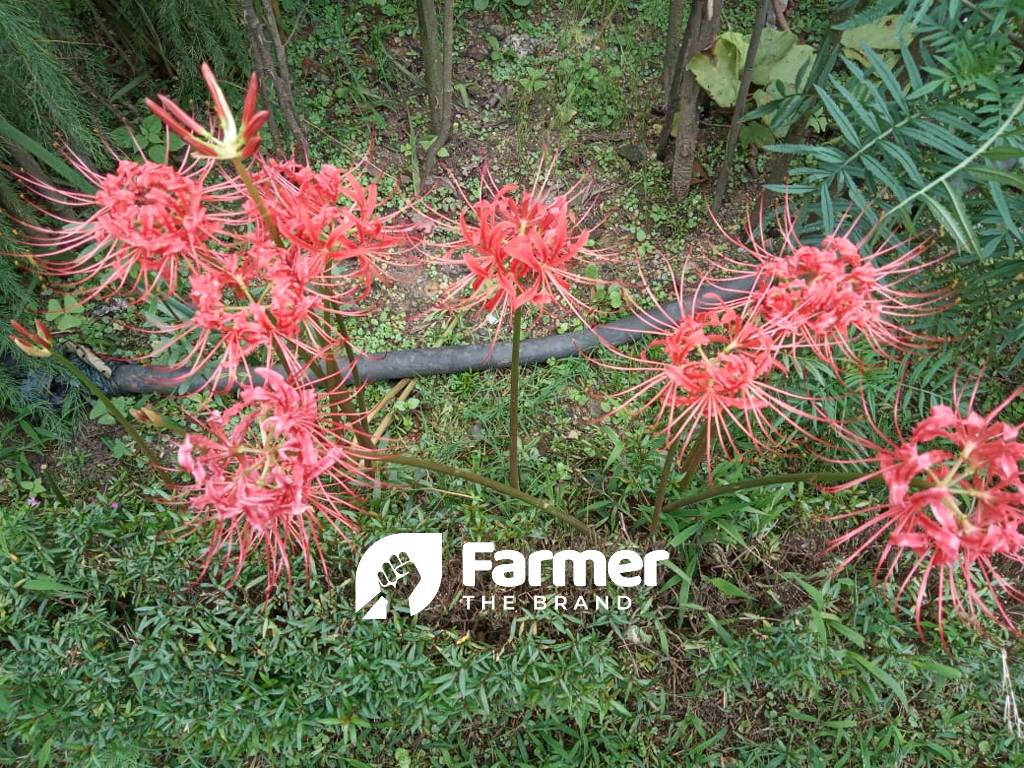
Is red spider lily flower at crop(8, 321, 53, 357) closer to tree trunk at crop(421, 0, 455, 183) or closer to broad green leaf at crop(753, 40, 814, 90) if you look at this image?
tree trunk at crop(421, 0, 455, 183)

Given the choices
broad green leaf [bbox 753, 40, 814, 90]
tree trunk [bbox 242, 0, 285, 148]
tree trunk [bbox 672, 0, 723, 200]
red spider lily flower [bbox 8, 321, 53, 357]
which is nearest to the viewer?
red spider lily flower [bbox 8, 321, 53, 357]

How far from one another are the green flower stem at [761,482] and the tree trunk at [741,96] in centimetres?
102

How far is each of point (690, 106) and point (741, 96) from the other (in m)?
0.15

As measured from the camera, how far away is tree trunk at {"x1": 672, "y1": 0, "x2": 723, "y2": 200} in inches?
80.1

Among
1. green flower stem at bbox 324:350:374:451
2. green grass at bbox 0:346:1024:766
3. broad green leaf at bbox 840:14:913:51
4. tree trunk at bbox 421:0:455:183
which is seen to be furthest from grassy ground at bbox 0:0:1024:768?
broad green leaf at bbox 840:14:913:51

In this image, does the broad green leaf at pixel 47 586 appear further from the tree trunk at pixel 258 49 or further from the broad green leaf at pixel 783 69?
the broad green leaf at pixel 783 69

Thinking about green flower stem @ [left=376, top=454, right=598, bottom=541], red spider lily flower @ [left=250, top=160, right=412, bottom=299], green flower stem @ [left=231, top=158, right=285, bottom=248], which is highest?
red spider lily flower @ [left=250, top=160, right=412, bottom=299]

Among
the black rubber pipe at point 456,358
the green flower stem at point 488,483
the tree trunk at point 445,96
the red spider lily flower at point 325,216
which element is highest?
the tree trunk at point 445,96

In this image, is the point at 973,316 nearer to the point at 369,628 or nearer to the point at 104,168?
the point at 369,628

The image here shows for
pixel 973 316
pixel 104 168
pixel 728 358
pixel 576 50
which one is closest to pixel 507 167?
pixel 576 50

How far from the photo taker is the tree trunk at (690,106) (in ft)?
6.68

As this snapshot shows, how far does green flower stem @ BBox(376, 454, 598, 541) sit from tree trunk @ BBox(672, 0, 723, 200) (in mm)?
1092

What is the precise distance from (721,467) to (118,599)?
1298 mm

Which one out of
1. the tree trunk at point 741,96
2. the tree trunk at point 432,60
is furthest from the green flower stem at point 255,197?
the tree trunk at point 741,96
